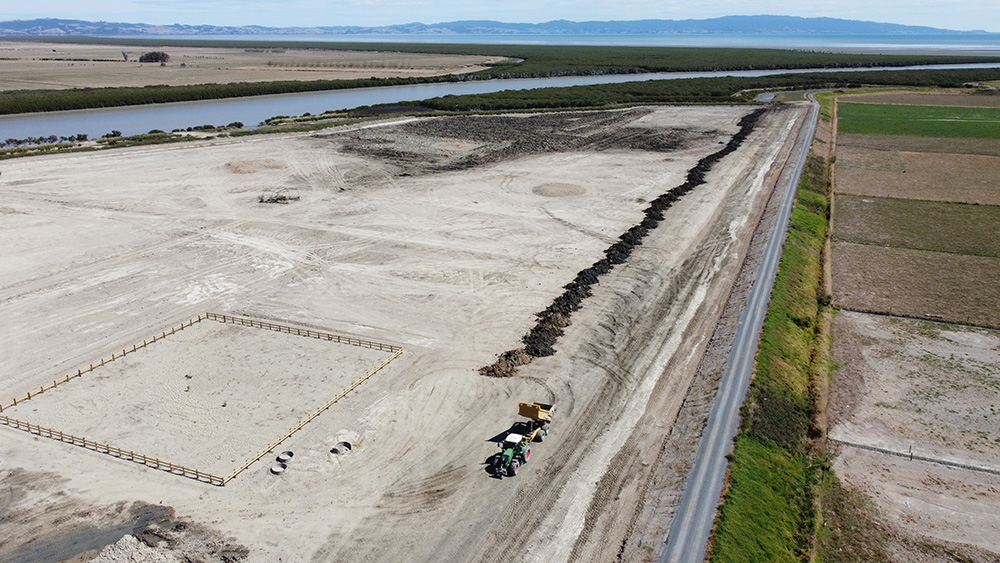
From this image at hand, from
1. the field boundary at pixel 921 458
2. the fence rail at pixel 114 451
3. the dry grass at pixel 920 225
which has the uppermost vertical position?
the dry grass at pixel 920 225

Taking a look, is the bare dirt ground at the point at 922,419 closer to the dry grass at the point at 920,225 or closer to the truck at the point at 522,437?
the truck at the point at 522,437

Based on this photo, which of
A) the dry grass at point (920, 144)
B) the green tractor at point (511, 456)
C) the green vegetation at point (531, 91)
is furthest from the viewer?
the green vegetation at point (531, 91)

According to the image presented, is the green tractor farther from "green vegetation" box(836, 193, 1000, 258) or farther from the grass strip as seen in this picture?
the grass strip

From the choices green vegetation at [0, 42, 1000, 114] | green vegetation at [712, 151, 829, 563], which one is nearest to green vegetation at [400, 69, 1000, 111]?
green vegetation at [0, 42, 1000, 114]

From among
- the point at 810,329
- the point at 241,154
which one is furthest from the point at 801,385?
the point at 241,154

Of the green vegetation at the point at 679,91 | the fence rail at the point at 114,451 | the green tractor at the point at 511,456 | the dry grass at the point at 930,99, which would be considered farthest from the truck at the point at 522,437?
the dry grass at the point at 930,99

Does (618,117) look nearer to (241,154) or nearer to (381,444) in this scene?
(241,154)
